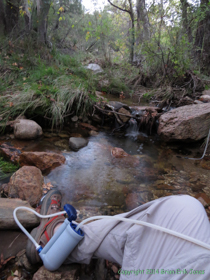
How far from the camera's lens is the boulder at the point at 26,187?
1.80m

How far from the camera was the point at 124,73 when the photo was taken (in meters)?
6.84

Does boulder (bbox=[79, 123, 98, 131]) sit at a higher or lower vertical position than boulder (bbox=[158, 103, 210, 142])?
lower

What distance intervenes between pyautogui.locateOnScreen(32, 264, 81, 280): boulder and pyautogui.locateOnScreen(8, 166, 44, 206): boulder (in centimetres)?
78

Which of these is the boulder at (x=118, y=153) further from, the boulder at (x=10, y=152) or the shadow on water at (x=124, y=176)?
the boulder at (x=10, y=152)

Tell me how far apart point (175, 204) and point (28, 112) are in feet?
10.6

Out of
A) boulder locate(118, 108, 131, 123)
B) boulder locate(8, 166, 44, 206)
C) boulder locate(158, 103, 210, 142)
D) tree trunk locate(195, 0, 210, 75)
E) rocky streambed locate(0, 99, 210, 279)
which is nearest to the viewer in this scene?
rocky streambed locate(0, 99, 210, 279)

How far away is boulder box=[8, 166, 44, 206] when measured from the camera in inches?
70.9

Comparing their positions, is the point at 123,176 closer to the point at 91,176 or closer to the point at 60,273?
the point at 91,176

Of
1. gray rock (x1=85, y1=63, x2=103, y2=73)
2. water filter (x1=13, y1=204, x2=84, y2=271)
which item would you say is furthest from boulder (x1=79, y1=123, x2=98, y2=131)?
gray rock (x1=85, y1=63, x2=103, y2=73)

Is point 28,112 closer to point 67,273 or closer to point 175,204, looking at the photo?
point 67,273

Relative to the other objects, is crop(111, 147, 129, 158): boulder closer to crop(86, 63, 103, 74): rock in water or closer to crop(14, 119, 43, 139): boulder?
crop(14, 119, 43, 139): boulder

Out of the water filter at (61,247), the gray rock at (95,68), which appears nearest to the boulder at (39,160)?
the water filter at (61,247)

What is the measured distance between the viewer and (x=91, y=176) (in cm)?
246

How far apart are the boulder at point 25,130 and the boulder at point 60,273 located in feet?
7.60
